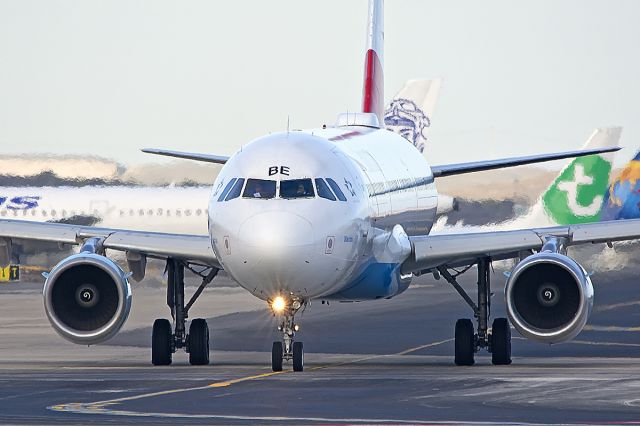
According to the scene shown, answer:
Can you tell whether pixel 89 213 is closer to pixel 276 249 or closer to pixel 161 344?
pixel 161 344

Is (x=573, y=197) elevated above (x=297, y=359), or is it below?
above

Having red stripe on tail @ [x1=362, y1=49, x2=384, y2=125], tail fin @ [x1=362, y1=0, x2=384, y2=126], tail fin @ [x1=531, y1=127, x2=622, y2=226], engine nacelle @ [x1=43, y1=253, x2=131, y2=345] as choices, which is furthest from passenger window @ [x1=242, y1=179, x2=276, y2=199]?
tail fin @ [x1=531, y1=127, x2=622, y2=226]

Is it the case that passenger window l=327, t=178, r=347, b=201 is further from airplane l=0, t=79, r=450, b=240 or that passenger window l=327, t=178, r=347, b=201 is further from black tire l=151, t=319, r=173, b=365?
airplane l=0, t=79, r=450, b=240

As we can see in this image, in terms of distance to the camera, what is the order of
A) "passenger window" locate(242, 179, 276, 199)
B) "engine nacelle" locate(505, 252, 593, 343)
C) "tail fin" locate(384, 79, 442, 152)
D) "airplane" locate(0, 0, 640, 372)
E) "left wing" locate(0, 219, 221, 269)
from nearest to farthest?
"airplane" locate(0, 0, 640, 372)
"passenger window" locate(242, 179, 276, 199)
"engine nacelle" locate(505, 252, 593, 343)
"left wing" locate(0, 219, 221, 269)
"tail fin" locate(384, 79, 442, 152)

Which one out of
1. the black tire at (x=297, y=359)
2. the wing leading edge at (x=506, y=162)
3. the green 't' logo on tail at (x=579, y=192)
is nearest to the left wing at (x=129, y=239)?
the black tire at (x=297, y=359)

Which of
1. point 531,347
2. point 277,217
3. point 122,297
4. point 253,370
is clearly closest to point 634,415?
point 277,217

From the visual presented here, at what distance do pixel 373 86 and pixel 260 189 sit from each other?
15.3 metres

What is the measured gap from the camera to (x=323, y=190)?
83.8ft

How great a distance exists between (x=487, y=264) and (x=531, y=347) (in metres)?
3.27

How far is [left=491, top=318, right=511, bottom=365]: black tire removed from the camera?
2859cm

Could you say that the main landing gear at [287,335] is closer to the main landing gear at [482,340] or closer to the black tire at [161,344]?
the black tire at [161,344]

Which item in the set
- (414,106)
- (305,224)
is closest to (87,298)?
(305,224)

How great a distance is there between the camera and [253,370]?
87.3 feet

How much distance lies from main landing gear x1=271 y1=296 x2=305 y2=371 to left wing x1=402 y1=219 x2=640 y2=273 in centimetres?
355
